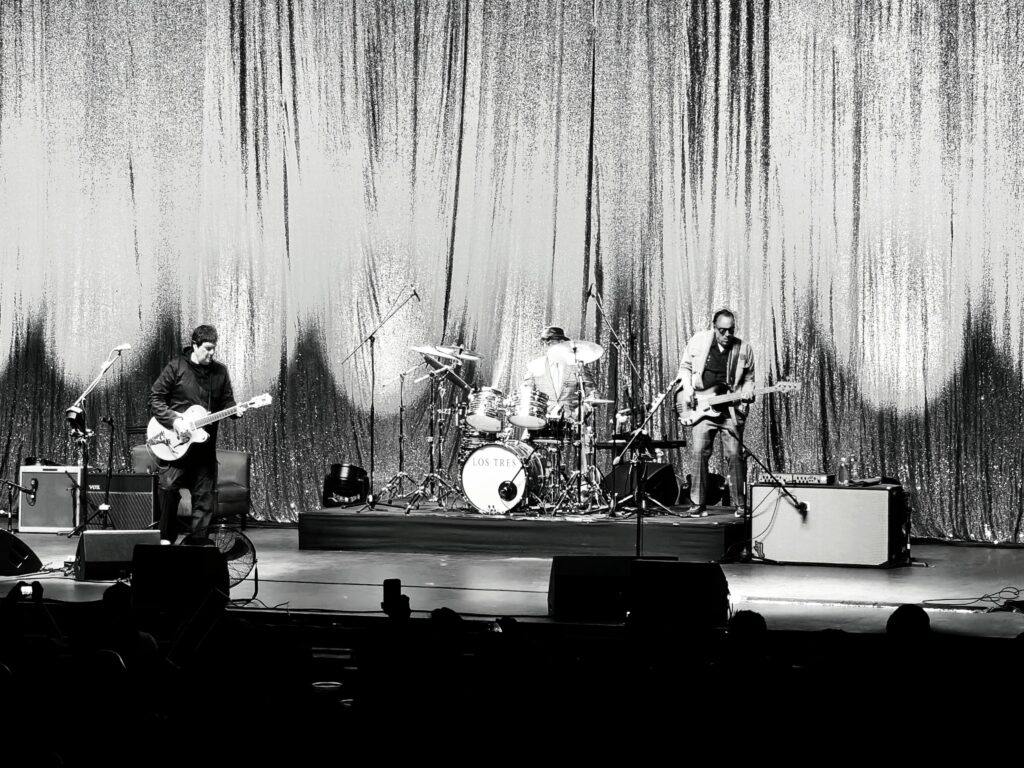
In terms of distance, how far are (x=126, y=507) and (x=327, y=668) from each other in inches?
302

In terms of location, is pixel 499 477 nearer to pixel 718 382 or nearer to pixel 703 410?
pixel 703 410

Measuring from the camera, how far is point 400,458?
38.5ft

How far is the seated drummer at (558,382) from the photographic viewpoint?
34.1 feet

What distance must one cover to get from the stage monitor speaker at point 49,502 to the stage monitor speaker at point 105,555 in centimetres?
404

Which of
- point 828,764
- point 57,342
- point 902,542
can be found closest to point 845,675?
point 828,764

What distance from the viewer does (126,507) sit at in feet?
35.4

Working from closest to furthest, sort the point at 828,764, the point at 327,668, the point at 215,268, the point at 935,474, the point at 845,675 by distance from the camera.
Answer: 1. the point at 828,764
2. the point at 845,675
3. the point at 327,668
4. the point at 935,474
5. the point at 215,268

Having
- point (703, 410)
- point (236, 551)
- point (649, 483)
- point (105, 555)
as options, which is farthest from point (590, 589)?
point (649, 483)

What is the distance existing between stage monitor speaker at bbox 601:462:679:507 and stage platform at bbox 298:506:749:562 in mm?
379

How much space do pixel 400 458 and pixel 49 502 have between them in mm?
3320

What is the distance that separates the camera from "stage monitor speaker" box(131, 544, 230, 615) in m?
5.35

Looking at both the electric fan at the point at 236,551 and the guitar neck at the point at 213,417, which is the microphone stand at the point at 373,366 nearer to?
the guitar neck at the point at 213,417

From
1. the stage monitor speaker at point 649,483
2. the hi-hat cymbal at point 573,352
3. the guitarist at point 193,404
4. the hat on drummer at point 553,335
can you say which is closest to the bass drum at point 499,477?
the hi-hat cymbal at point 573,352

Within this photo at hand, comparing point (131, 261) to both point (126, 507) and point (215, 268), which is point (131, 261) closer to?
point (215, 268)
